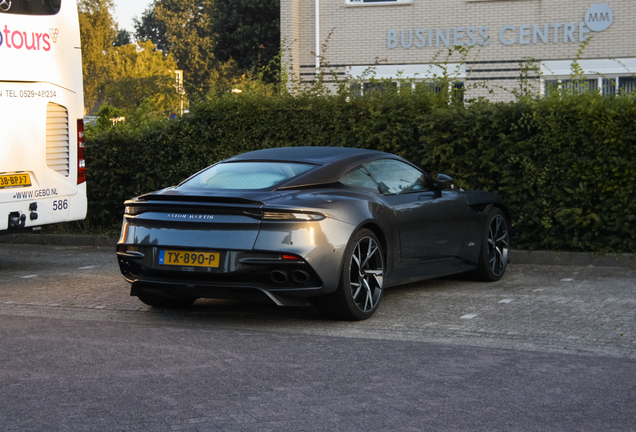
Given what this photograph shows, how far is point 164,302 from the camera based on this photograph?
23.5 ft

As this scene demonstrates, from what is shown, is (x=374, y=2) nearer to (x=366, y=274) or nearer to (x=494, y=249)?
(x=494, y=249)

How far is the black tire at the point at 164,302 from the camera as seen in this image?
705cm

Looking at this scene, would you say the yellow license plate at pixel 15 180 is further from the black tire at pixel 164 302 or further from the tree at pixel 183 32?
the tree at pixel 183 32

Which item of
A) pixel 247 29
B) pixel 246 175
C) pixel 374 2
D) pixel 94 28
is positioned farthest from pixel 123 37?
pixel 246 175

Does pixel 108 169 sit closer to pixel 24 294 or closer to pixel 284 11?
pixel 24 294

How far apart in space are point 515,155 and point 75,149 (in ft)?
17.7

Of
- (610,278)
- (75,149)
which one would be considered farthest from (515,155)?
(75,149)

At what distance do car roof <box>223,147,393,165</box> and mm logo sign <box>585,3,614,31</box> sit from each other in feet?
42.1

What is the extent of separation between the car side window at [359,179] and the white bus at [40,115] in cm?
393

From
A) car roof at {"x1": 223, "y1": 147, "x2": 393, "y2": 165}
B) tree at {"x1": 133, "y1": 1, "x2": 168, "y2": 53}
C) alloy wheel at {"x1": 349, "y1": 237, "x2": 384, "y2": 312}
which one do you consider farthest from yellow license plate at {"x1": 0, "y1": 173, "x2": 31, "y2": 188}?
tree at {"x1": 133, "y1": 1, "x2": 168, "y2": 53}

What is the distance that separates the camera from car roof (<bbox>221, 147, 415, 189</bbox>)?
6.76 meters

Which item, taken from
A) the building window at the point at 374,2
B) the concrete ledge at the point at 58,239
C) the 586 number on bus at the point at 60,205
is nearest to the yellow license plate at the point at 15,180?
the 586 number on bus at the point at 60,205

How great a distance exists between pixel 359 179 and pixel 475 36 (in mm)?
13275

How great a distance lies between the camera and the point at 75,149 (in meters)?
9.77
